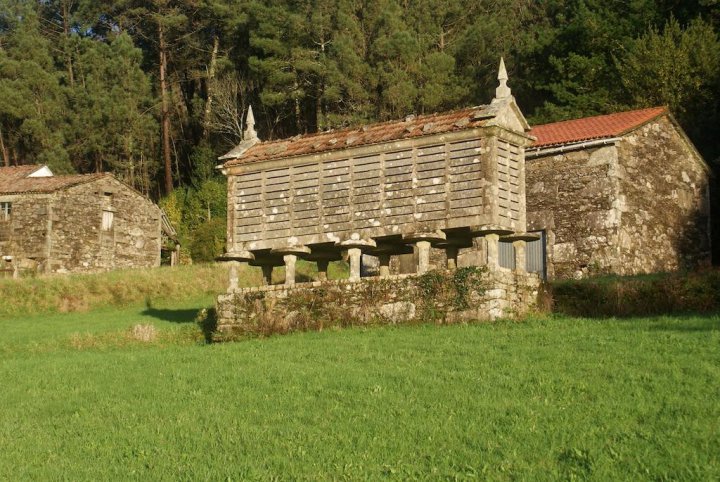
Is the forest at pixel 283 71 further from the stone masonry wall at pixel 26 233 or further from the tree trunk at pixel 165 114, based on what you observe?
the stone masonry wall at pixel 26 233

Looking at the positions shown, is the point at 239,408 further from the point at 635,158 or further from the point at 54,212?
the point at 54,212

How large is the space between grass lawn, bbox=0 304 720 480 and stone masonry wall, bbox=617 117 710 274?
1070 centimetres

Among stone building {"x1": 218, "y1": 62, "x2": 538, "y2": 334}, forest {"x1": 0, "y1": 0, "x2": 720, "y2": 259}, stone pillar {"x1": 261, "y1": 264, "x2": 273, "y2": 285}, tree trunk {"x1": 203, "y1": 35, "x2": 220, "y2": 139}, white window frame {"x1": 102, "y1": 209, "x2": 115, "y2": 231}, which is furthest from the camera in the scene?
tree trunk {"x1": 203, "y1": 35, "x2": 220, "y2": 139}

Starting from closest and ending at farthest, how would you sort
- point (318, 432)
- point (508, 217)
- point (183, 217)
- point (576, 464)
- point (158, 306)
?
point (576, 464) < point (318, 432) < point (508, 217) < point (158, 306) < point (183, 217)

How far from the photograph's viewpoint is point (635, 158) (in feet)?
97.6

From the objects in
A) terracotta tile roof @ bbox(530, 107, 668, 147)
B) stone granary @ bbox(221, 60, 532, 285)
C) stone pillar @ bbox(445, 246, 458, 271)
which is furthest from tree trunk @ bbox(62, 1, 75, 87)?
stone pillar @ bbox(445, 246, 458, 271)

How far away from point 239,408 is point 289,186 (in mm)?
11040

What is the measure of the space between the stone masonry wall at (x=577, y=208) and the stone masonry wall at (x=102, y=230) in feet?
76.6

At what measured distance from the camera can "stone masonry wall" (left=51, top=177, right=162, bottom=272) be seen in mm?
44906

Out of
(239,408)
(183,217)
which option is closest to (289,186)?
(239,408)

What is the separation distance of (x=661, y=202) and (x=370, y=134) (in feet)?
38.1

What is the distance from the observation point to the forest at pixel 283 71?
41.6 meters

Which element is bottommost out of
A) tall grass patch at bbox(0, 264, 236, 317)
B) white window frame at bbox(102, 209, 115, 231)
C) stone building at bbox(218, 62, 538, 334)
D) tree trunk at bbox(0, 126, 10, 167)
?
tall grass patch at bbox(0, 264, 236, 317)

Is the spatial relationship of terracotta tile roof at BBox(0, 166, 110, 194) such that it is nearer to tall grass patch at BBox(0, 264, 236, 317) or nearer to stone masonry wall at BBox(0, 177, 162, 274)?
stone masonry wall at BBox(0, 177, 162, 274)
